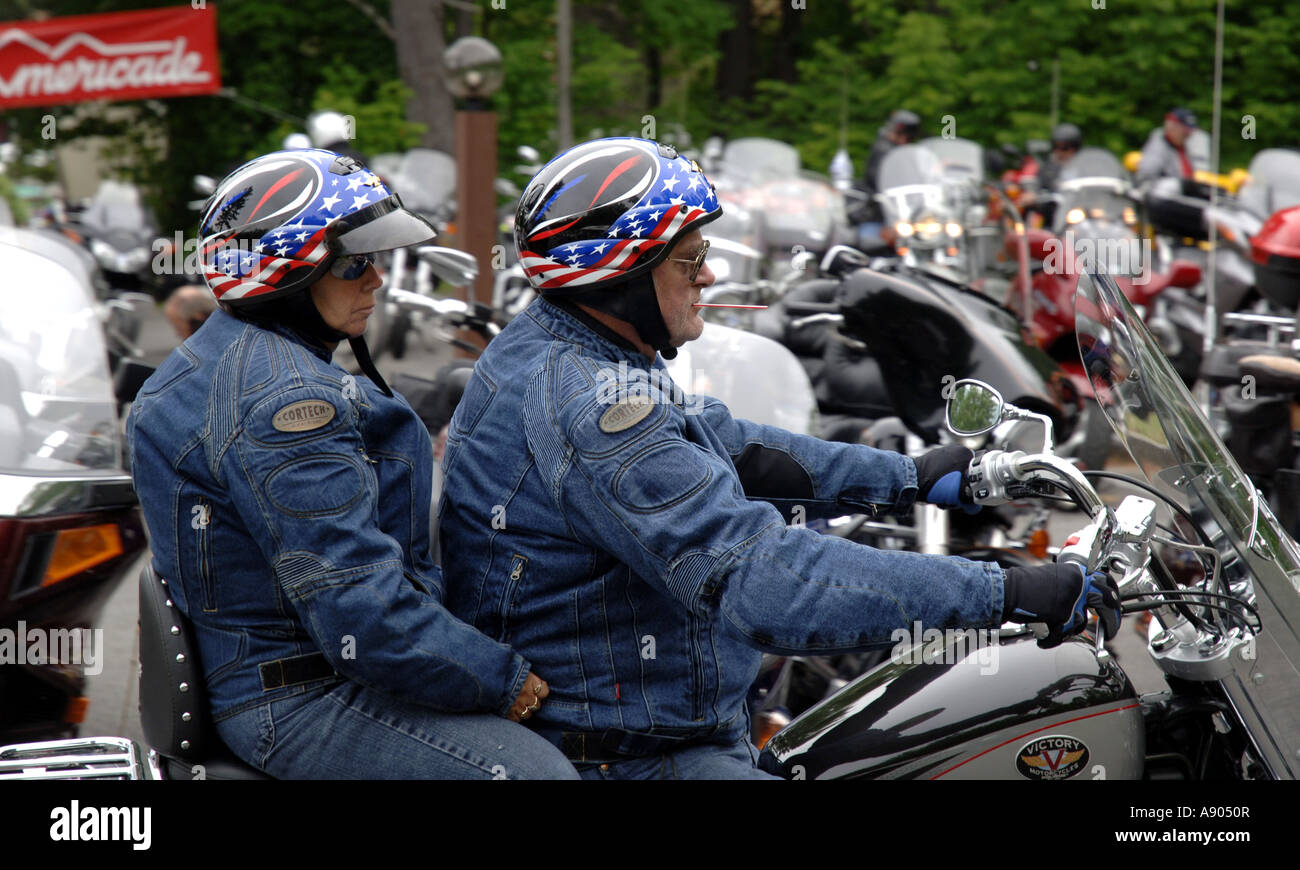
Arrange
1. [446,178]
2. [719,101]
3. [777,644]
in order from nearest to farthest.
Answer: [777,644] < [446,178] < [719,101]

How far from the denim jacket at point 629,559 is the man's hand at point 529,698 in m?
0.02

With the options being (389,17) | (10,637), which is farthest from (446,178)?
(10,637)

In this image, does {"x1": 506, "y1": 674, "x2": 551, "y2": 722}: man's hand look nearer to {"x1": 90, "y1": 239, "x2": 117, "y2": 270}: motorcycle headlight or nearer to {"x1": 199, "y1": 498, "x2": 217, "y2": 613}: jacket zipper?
{"x1": 199, "y1": 498, "x2": 217, "y2": 613}: jacket zipper

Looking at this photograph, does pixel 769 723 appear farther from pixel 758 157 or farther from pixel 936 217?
pixel 758 157

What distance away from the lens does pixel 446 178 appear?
1374cm

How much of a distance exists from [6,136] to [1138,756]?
21.2 m

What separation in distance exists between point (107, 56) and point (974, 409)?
13588 mm

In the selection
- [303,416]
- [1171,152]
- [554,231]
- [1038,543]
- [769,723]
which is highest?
[1171,152]

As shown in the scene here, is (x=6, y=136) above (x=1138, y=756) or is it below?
above

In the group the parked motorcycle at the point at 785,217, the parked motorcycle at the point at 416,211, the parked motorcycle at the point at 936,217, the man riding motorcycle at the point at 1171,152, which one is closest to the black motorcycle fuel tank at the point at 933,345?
the parked motorcycle at the point at 936,217

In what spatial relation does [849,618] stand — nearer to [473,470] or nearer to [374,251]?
[473,470]

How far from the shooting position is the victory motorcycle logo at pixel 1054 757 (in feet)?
6.93

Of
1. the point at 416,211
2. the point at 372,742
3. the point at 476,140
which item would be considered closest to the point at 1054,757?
the point at 372,742

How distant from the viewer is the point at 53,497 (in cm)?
299
